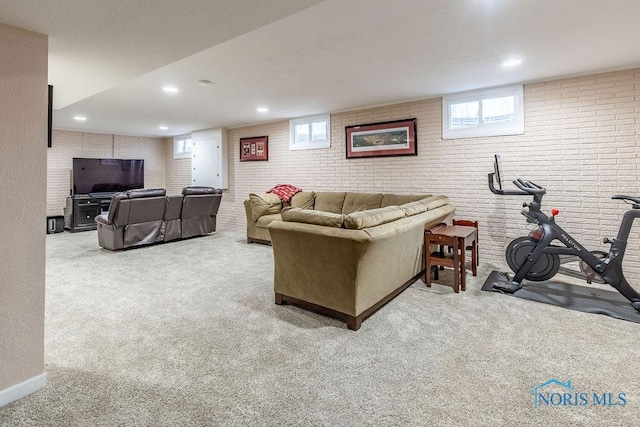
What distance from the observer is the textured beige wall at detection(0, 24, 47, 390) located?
1561 millimetres

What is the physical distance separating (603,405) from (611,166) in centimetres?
317

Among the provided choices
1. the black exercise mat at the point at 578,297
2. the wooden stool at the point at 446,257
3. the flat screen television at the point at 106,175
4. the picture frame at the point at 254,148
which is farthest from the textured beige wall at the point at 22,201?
the flat screen television at the point at 106,175

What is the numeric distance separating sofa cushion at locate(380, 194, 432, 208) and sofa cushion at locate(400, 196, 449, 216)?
0.44 m

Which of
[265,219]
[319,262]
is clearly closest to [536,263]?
[319,262]

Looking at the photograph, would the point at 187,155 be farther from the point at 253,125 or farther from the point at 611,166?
the point at 611,166

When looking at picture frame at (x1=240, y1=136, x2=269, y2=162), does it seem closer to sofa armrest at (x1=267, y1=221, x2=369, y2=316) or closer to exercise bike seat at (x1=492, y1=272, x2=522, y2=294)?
sofa armrest at (x1=267, y1=221, x2=369, y2=316)

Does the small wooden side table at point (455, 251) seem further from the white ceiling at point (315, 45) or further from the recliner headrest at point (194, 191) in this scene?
the recliner headrest at point (194, 191)

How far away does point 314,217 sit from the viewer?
8.43 ft

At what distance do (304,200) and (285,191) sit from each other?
0.51 m

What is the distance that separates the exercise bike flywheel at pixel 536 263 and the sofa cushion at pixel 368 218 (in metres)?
1.50

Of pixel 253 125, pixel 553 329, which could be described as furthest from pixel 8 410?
pixel 253 125

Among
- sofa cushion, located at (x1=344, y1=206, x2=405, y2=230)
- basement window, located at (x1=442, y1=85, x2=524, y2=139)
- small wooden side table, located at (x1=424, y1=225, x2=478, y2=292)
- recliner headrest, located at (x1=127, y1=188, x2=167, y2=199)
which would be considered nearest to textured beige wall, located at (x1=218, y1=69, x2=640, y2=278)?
basement window, located at (x1=442, y1=85, x2=524, y2=139)

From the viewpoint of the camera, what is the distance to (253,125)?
23.2 ft

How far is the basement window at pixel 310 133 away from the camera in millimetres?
5979
